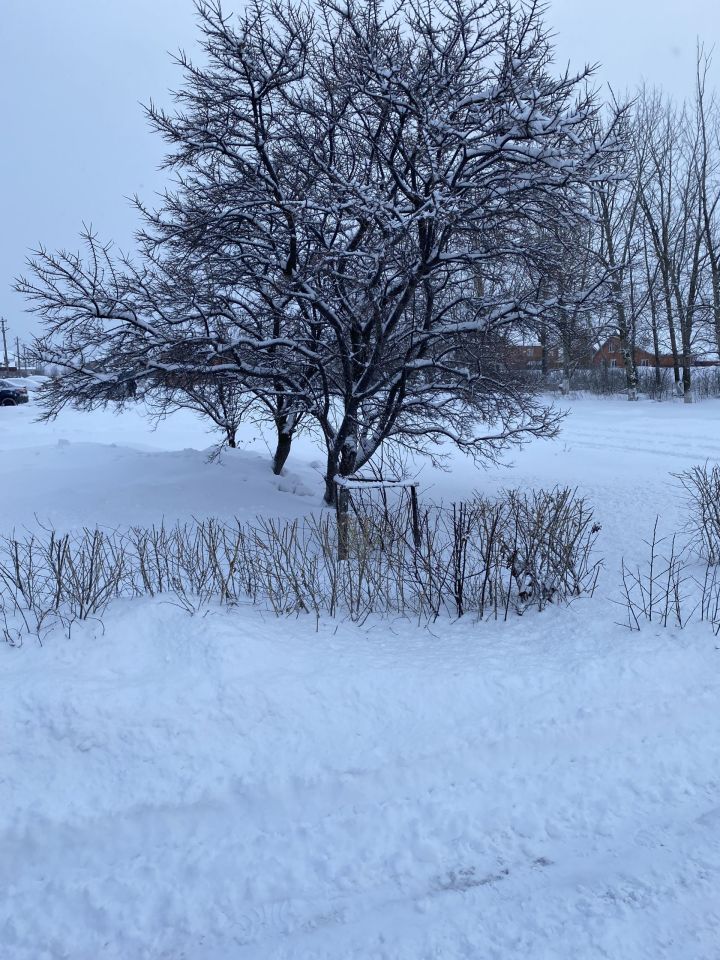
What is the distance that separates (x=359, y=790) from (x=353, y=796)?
48mm

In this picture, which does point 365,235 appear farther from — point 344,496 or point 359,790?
point 359,790

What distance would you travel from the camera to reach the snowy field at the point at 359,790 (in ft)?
8.79

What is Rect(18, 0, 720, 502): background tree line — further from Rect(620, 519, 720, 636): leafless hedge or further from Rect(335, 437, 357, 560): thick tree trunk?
Rect(620, 519, 720, 636): leafless hedge

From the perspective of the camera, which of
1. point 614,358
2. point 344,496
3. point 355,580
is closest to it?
point 355,580

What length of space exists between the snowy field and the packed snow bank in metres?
0.01

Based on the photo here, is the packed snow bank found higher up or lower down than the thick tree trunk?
lower down

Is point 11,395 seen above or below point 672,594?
above

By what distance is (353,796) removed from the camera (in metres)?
3.41

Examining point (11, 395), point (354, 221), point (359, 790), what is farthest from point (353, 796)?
Result: point (11, 395)

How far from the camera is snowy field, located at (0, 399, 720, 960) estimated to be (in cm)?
268

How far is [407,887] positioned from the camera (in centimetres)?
286

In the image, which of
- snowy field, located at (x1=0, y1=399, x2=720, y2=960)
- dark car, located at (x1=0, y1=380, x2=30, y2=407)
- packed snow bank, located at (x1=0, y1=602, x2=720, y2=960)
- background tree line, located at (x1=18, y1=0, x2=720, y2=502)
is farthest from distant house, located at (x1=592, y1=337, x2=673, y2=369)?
dark car, located at (x1=0, y1=380, x2=30, y2=407)

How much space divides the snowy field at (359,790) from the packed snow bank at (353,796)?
12 millimetres

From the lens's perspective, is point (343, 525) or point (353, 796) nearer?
point (353, 796)
